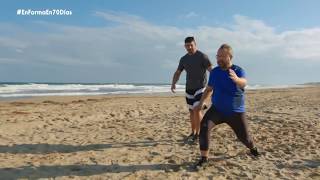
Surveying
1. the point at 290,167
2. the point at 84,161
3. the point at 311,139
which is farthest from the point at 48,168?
the point at 311,139

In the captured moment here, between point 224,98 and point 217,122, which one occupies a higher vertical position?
point 224,98

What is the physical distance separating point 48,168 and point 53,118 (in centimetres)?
585

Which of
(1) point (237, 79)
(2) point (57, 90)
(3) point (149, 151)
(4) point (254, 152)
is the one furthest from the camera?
(2) point (57, 90)

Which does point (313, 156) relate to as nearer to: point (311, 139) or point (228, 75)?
point (311, 139)

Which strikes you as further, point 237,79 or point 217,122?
point 217,122

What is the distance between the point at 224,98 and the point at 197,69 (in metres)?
1.51

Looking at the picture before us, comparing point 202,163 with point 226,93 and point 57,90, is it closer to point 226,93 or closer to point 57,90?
point 226,93

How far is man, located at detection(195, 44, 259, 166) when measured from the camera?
211 inches

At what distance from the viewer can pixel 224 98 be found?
5414 mm

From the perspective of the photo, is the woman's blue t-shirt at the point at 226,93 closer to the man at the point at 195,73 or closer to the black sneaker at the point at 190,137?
the man at the point at 195,73

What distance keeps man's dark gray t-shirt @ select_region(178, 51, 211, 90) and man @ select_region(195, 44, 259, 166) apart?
1258mm

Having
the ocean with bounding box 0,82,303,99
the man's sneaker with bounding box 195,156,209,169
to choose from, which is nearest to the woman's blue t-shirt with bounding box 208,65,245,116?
the man's sneaker with bounding box 195,156,209,169

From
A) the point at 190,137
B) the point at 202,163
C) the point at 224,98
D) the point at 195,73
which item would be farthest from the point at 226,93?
the point at 190,137

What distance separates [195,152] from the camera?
6289 mm
